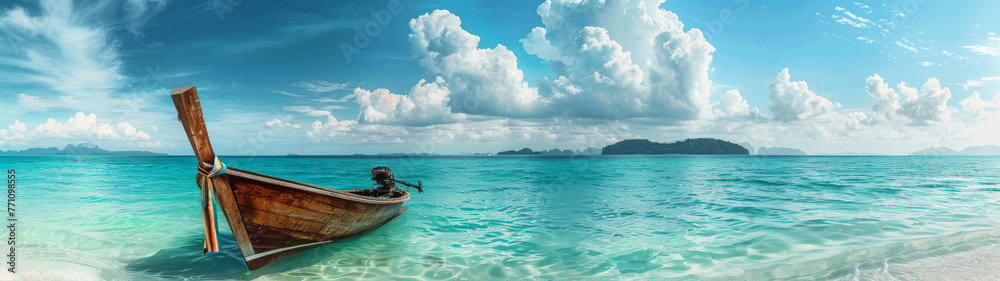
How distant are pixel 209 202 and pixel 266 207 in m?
1.14

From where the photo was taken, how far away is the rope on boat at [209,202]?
687 cm

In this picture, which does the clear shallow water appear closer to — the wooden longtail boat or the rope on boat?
the wooden longtail boat

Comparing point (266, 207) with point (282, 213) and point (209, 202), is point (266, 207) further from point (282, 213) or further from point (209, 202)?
point (209, 202)

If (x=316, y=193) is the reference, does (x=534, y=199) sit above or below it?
below

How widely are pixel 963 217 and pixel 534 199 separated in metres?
17.6

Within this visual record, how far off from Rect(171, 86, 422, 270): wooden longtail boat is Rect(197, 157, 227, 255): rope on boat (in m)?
0.01

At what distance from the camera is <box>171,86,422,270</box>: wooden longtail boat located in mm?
6586

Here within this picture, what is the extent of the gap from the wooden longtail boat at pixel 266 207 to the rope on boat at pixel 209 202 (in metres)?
0.01

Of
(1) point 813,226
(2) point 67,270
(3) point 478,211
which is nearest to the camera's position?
(2) point 67,270

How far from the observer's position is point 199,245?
11523mm

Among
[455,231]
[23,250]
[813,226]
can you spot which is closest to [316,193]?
[455,231]

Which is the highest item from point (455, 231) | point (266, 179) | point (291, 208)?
point (266, 179)

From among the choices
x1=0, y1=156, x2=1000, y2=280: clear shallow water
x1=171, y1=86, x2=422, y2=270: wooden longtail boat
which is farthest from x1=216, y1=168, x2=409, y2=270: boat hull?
x1=0, y1=156, x2=1000, y2=280: clear shallow water

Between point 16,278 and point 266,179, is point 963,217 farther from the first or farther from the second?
point 16,278
